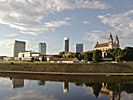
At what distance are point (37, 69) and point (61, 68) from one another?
519 inches

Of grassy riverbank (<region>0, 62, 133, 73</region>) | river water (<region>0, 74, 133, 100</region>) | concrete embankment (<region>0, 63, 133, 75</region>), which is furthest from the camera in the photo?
grassy riverbank (<region>0, 62, 133, 73</region>)

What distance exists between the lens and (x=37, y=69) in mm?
66000

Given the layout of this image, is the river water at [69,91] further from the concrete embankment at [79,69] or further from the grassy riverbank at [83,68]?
the grassy riverbank at [83,68]

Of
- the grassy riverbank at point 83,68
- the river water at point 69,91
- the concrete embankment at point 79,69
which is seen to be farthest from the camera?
the grassy riverbank at point 83,68

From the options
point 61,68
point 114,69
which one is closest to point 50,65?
point 61,68

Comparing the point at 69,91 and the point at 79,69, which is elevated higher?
the point at 79,69

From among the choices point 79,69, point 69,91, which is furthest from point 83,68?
point 69,91

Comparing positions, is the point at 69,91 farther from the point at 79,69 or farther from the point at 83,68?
the point at 83,68

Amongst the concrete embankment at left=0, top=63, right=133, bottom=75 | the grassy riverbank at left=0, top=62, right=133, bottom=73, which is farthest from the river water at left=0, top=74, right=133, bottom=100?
the grassy riverbank at left=0, top=62, right=133, bottom=73

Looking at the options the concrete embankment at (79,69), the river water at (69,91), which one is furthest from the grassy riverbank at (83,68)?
the river water at (69,91)

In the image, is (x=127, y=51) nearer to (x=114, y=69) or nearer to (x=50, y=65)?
(x=114, y=69)

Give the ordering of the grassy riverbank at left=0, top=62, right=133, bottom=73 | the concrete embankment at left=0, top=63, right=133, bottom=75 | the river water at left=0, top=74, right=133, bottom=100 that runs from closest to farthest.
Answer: the river water at left=0, top=74, right=133, bottom=100 → the concrete embankment at left=0, top=63, right=133, bottom=75 → the grassy riverbank at left=0, top=62, right=133, bottom=73

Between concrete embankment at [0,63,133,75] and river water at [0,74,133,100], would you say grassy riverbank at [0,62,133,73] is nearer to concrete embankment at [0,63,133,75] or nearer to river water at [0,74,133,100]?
concrete embankment at [0,63,133,75]

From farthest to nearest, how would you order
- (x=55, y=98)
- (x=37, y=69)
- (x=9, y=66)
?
(x=9, y=66) < (x=37, y=69) < (x=55, y=98)
